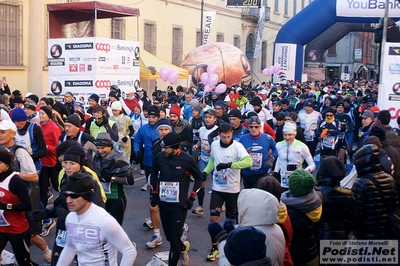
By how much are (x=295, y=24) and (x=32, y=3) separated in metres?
13.9

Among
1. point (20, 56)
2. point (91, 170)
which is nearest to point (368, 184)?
point (91, 170)

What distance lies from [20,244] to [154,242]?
2.31m

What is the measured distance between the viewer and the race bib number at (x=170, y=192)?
20.8 ft

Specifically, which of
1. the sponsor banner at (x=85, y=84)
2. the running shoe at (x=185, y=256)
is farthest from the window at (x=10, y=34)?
the running shoe at (x=185, y=256)

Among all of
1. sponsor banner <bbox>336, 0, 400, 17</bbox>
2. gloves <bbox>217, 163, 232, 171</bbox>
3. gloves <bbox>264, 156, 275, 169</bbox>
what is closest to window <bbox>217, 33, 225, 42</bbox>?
sponsor banner <bbox>336, 0, 400, 17</bbox>

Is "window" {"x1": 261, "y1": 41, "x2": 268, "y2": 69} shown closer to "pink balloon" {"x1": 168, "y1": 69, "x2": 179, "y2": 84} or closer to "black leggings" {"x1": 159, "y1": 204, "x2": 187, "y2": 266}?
"pink balloon" {"x1": 168, "y1": 69, "x2": 179, "y2": 84}

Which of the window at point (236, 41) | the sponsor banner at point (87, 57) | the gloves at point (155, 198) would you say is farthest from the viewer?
the window at point (236, 41)

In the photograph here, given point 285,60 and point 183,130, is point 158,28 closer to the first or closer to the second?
point 285,60

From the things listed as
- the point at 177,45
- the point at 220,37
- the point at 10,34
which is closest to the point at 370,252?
the point at 10,34

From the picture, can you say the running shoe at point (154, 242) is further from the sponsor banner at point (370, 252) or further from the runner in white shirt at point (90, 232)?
the runner in white shirt at point (90, 232)

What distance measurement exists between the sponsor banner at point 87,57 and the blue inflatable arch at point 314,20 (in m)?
12.6

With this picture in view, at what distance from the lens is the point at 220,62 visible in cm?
2688

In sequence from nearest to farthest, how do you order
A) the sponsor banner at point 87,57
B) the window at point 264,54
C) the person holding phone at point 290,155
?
the person holding phone at point 290,155 → the sponsor banner at point 87,57 → the window at point 264,54

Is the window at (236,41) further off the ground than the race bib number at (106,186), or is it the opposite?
the window at (236,41)
